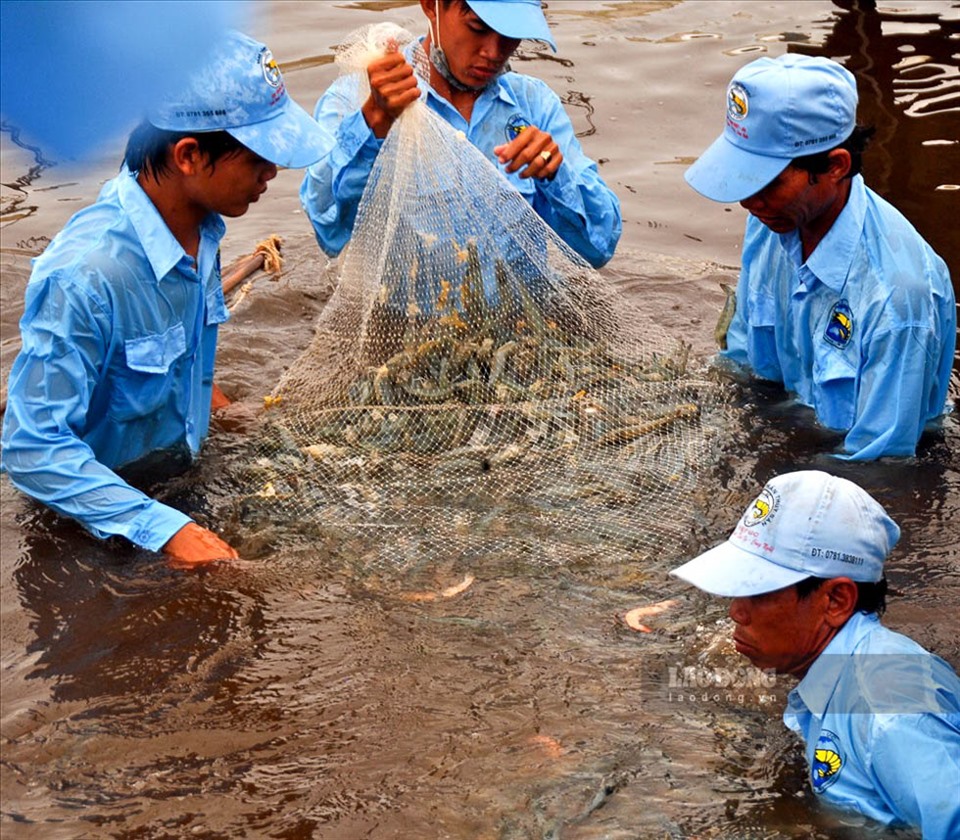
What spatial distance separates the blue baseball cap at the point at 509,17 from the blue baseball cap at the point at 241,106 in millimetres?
995

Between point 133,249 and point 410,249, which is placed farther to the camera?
point 410,249

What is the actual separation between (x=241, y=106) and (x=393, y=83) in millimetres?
724

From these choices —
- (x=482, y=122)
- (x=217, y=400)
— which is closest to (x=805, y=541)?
(x=482, y=122)

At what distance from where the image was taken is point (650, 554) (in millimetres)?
4496

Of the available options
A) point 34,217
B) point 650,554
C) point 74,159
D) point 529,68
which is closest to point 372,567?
point 650,554

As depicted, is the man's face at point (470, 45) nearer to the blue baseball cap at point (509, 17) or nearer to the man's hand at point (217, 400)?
the blue baseball cap at point (509, 17)

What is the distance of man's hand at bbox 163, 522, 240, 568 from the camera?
4.19 m

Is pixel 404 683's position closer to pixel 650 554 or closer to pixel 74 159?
pixel 650 554

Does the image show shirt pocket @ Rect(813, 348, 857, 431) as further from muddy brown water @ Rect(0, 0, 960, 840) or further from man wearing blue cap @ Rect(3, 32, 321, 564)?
man wearing blue cap @ Rect(3, 32, 321, 564)

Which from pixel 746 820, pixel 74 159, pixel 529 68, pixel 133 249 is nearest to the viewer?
pixel 74 159

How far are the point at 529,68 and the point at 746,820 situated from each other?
6.92 m

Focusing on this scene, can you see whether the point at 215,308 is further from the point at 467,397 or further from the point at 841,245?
the point at 841,245

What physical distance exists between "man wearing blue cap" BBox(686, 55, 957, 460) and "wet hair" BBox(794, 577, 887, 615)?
1.41 m

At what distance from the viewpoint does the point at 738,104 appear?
4.46m
